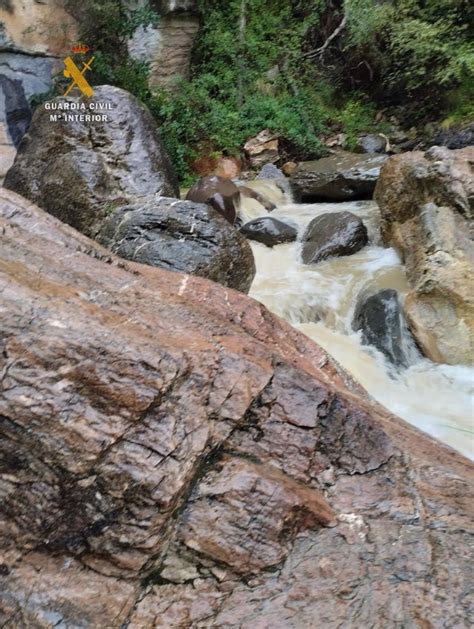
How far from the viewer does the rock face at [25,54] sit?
10.1 metres

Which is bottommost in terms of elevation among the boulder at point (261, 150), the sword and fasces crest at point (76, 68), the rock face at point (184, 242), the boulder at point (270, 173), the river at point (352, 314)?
the river at point (352, 314)

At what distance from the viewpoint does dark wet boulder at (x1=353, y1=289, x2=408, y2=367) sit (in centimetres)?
502

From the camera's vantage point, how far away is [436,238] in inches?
216

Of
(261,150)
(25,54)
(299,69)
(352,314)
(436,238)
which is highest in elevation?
(25,54)

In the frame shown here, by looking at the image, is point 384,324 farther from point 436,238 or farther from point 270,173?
point 270,173

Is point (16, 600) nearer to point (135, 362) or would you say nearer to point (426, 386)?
point (135, 362)

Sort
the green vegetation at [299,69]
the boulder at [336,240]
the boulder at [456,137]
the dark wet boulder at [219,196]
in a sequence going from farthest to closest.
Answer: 1. the green vegetation at [299,69]
2. the boulder at [456,137]
3. the dark wet boulder at [219,196]
4. the boulder at [336,240]

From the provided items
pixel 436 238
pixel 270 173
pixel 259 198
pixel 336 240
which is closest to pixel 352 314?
pixel 436 238

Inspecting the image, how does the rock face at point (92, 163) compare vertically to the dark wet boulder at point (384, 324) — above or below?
Answer: above

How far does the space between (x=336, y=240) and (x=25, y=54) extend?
Result: 7.58 metres

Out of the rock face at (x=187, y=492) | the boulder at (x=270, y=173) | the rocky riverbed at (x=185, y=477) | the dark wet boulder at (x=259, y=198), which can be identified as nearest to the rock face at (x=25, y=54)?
the boulder at (x=270, y=173)

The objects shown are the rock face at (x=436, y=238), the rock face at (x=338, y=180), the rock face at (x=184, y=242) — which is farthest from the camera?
the rock face at (x=338, y=180)

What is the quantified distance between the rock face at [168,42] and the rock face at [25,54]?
148cm

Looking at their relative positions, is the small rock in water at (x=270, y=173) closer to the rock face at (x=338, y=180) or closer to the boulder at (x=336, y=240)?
the rock face at (x=338, y=180)
